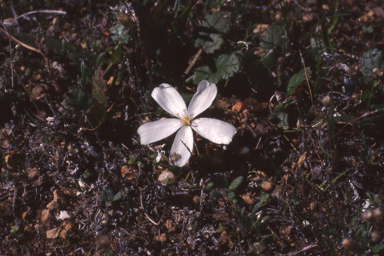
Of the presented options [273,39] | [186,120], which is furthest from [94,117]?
[273,39]

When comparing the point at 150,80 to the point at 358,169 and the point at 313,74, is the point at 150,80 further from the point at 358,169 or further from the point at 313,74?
the point at 358,169

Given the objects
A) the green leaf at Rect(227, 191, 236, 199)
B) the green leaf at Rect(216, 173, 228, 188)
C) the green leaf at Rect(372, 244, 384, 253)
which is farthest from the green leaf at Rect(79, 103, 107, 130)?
the green leaf at Rect(372, 244, 384, 253)

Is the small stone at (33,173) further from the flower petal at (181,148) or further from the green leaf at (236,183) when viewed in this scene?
the green leaf at (236,183)

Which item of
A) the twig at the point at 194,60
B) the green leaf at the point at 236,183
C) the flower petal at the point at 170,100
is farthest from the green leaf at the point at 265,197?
the twig at the point at 194,60

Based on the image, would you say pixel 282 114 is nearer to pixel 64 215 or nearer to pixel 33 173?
pixel 64 215

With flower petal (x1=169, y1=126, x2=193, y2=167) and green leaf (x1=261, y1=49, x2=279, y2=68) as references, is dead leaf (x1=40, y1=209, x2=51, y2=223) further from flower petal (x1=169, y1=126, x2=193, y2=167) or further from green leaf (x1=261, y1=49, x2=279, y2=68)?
green leaf (x1=261, y1=49, x2=279, y2=68)

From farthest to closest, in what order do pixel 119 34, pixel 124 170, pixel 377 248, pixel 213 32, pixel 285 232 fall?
pixel 119 34
pixel 213 32
pixel 124 170
pixel 285 232
pixel 377 248
